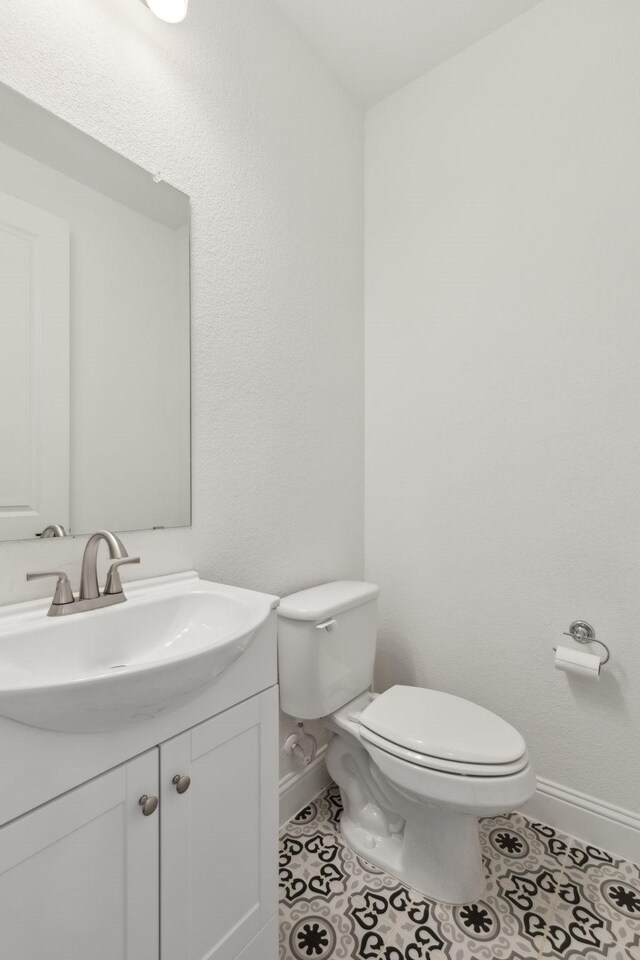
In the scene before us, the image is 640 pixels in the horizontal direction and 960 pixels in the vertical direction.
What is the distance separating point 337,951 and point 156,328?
61.7 inches

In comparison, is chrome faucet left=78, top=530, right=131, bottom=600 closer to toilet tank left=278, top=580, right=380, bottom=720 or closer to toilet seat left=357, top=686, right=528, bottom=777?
toilet tank left=278, top=580, right=380, bottom=720

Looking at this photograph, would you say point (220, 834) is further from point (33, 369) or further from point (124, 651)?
point (33, 369)

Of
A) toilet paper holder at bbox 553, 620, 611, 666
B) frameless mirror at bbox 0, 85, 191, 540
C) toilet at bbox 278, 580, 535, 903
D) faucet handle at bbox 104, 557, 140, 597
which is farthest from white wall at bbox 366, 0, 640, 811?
faucet handle at bbox 104, 557, 140, 597

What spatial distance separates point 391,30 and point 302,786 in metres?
2.61

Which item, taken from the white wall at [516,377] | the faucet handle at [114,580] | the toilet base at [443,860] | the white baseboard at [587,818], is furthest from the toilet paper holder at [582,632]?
the faucet handle at [114,580]

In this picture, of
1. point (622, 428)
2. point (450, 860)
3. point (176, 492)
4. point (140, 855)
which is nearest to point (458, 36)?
point (622, 428)

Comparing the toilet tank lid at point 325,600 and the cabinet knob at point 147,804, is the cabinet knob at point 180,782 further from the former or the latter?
the toilet tank lid at point 325,600

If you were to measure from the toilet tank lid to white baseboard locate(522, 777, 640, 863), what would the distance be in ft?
2.76

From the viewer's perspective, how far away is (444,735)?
3.91 feet

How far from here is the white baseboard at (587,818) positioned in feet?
4.43

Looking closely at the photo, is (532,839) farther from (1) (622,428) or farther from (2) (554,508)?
(1) (622,428)

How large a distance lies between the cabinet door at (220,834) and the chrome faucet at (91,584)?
323 millimetres

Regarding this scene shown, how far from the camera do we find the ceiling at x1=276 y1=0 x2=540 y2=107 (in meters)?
1.50

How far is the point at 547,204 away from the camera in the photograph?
4.85ft
